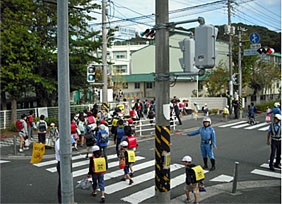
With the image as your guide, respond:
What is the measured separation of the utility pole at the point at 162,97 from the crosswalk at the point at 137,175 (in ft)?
9.35

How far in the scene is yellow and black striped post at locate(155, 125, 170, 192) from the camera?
5.66 meters

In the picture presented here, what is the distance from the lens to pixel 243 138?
58.6ft

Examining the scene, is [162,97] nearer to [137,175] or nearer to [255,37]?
[137,175]

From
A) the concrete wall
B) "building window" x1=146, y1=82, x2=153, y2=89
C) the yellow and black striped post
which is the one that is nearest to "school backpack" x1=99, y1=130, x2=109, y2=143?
the yellow and black striped post

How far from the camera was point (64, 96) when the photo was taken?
5617mm

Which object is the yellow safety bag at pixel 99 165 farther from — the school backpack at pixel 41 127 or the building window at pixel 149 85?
the building window at pixel 149 85

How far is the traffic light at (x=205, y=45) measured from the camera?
16.4 feet

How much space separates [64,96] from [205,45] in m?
2.54

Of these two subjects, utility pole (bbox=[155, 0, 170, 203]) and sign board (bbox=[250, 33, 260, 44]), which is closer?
utility pole (bbox=[155, 0, 170, 203])

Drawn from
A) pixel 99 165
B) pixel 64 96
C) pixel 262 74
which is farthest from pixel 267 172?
pixel 262 74

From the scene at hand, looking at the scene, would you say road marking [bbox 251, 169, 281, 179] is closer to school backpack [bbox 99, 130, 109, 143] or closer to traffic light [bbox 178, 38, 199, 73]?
school backpack [bbox 99, 130, 109, 143]

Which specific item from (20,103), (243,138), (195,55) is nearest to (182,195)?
(195,55)

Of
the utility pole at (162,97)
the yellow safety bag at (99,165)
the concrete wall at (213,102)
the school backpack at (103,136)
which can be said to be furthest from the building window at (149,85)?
the utility pole at (162,97)

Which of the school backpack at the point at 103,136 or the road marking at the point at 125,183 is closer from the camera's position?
the road marking at the point at 125,183
